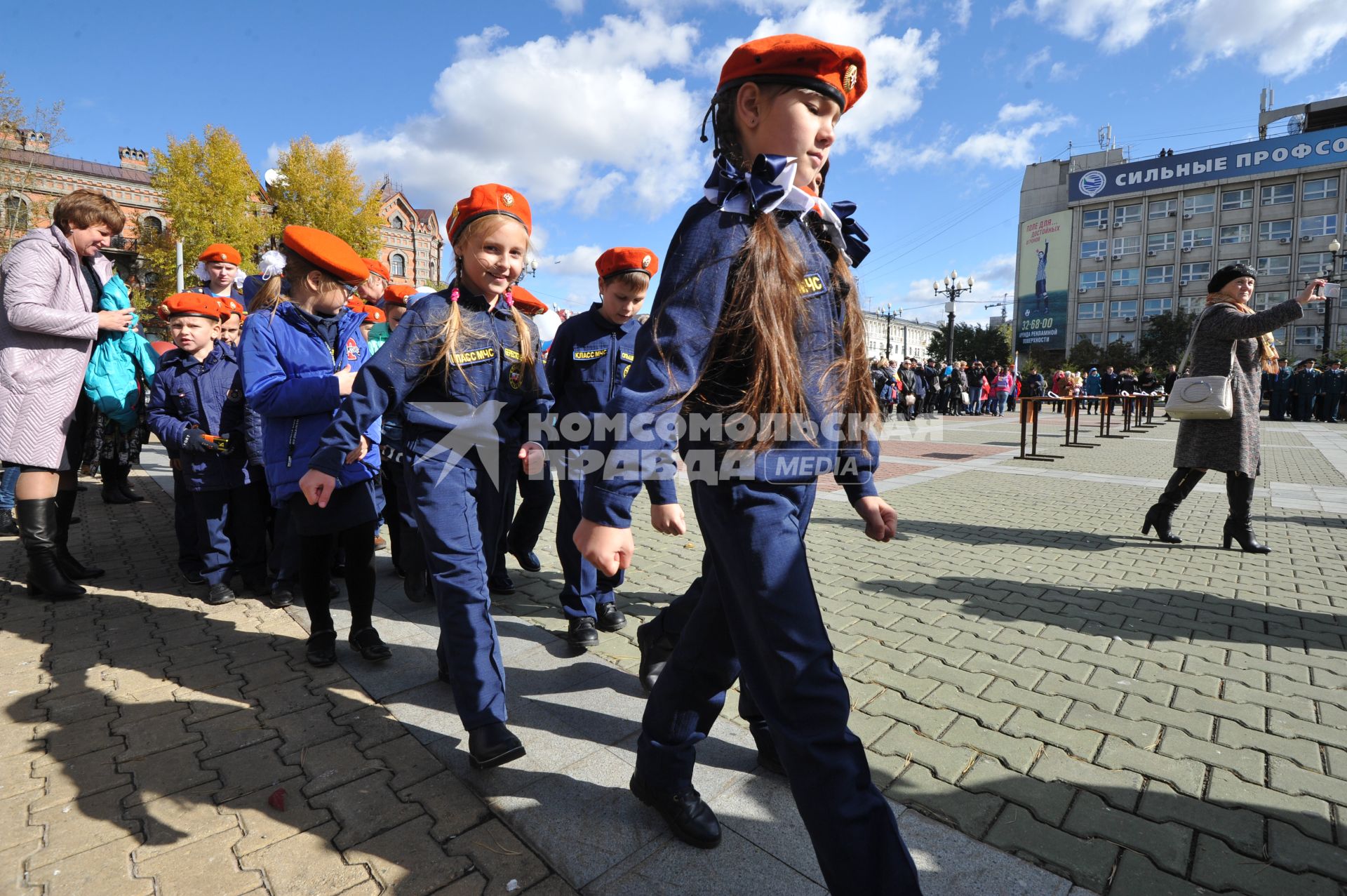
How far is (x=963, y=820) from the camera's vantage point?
1.99 m

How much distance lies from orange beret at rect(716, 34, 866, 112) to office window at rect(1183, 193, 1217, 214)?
8270 centimetres

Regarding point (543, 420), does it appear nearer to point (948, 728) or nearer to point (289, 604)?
point (948, 728)

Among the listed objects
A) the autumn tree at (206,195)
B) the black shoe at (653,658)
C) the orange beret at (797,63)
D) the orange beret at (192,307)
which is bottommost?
the black shoe at (653,658)

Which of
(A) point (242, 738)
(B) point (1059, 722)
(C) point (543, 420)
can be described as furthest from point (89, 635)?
(B) point (1059, 722)

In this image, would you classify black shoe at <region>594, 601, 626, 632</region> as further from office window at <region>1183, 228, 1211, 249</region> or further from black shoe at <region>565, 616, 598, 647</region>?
office window at <region>1183, 228, 1211, 249</region>

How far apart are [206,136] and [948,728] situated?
3779 centimetres

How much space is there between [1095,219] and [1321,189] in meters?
16.9

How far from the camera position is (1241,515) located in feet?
16.8

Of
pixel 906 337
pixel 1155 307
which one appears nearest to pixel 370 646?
pixel 1155 307

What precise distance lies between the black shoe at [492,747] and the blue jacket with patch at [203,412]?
275cm

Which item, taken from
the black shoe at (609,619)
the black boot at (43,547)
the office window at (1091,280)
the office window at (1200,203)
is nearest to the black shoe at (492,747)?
the black shoe at (609,619)

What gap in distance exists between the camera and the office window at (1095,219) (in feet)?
230

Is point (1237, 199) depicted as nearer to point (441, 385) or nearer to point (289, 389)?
point (441, 385)

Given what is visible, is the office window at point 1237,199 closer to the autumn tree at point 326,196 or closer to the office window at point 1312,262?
the office window at point 1312,262
